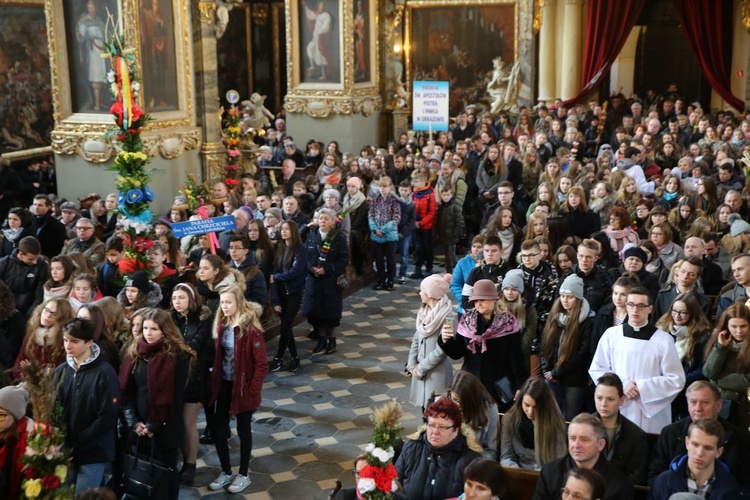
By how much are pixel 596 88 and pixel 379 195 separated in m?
11.8

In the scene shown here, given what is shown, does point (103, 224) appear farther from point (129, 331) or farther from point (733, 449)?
point (733, 449)

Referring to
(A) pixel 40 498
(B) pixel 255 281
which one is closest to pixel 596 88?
(B) pixel 255 281

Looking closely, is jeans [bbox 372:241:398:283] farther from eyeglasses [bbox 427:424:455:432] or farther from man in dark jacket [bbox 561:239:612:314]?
eyeglasses [bbox 427:424:455:432]

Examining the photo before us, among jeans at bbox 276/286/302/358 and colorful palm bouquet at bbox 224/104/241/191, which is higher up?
colorful palm bouquet at bbox 224/104/241/191

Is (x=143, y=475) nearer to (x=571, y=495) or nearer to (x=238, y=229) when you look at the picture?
(x=571, y=495)

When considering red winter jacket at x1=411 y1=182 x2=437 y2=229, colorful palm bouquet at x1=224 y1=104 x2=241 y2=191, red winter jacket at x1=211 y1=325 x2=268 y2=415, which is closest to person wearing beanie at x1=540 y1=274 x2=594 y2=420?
red winter jacket at x1=211 y1=325 x2=268 y2=415

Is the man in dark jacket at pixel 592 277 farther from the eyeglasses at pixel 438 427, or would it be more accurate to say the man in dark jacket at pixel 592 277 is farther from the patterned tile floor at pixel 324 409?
the eyeglasses at pixel 438 427

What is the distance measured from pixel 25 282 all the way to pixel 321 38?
40.8 ft

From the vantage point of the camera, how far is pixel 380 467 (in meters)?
4.89

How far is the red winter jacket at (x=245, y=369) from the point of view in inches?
281

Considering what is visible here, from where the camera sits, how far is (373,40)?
69.4 feet

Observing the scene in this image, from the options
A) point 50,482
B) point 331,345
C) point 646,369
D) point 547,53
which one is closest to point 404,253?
point 331,345

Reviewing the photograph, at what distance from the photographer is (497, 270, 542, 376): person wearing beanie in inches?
303

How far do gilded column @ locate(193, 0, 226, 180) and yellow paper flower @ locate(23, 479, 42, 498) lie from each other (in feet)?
34.9
